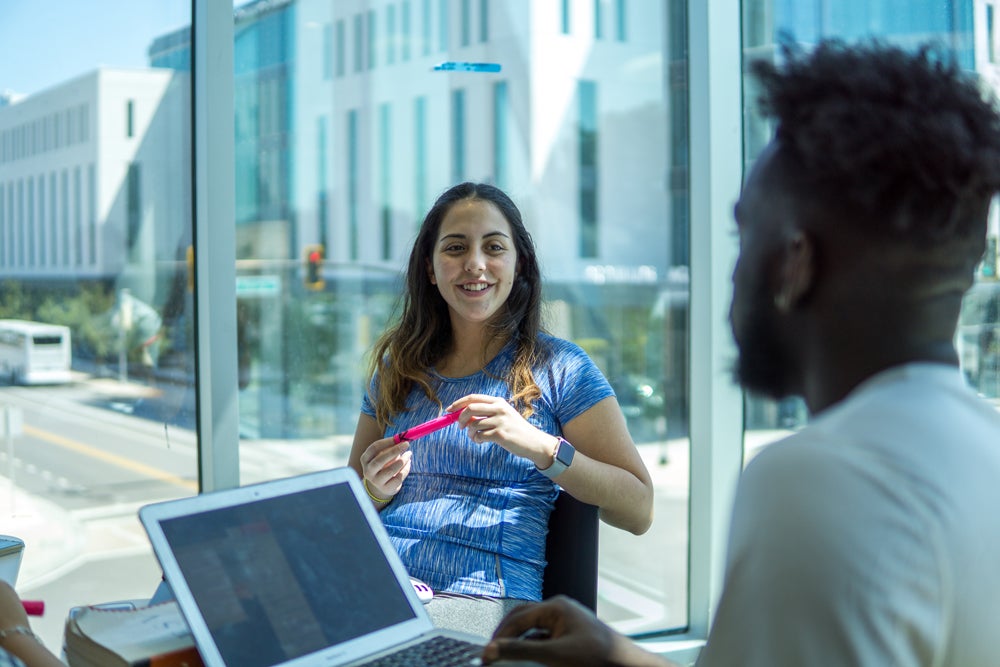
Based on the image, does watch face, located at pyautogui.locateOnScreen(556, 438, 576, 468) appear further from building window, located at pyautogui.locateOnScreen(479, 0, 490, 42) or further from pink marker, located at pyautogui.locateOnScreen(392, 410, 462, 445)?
building window, located at pyautogui.locateOnScreen(479, 0, 490, 42)

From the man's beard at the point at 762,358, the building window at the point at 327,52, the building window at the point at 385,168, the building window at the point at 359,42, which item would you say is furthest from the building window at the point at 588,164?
the man's beard at the point at 762,358

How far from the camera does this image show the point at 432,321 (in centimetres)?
226

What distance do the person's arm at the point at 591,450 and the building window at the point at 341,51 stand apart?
9.38 feet

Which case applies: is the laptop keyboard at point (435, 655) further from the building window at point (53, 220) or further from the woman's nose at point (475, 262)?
the building window at point (53, 220)

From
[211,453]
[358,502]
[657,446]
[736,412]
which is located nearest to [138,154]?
[211,453]

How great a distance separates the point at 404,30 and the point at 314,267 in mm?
1231

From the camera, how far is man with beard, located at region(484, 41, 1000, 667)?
68 cm

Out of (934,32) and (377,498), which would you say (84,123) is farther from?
(934,32)

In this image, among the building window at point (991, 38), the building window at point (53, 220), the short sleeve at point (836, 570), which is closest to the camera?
the short sleeve at point (836, 570)

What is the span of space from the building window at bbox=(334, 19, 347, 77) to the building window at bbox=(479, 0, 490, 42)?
0.66m

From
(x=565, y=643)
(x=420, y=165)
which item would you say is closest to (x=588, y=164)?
(x=420, y=165)

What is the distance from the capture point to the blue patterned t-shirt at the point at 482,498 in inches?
74.6

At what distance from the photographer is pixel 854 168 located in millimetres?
755

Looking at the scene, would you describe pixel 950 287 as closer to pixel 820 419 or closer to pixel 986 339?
pixel 820 419
